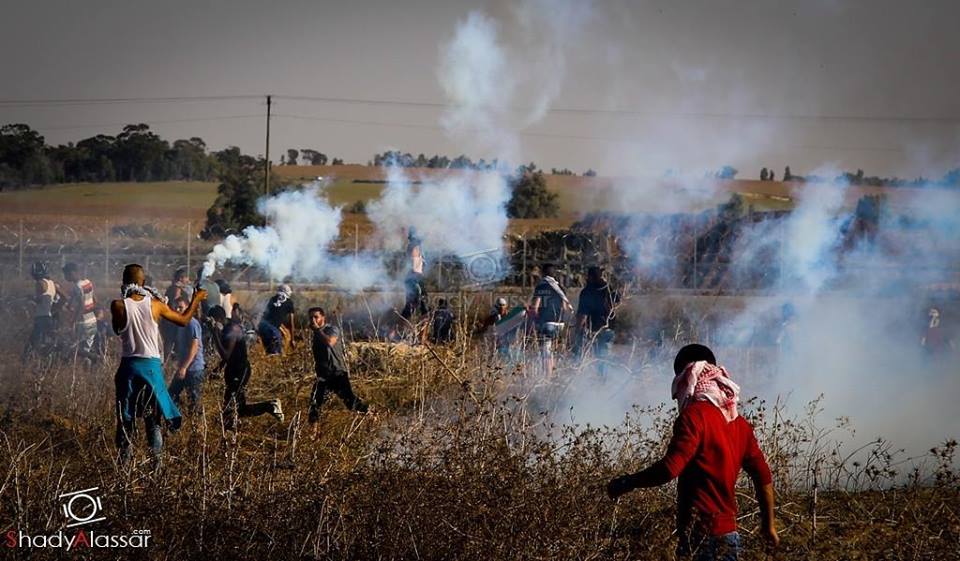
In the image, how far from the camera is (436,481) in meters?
7.35

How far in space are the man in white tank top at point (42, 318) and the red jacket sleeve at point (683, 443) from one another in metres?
11.5

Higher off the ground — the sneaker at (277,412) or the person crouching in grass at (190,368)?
the person crouching in grass at (190,368)

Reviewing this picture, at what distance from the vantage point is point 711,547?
19.2ft

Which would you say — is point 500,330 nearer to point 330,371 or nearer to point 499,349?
point 499,349

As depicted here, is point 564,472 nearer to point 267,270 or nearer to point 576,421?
point 576,421

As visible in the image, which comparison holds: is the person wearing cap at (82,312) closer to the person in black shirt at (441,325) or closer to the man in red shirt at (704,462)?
the person in black shirt at (441,325)

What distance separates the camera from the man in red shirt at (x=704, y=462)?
18.9 ft

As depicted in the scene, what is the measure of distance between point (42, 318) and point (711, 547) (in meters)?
12.6

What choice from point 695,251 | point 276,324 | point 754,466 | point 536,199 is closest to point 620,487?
point 754,466

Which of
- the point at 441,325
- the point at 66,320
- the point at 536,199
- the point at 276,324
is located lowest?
the point at 66,320

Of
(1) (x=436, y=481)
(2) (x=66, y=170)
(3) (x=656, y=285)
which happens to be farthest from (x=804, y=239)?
(2) (x=66, y=170)
